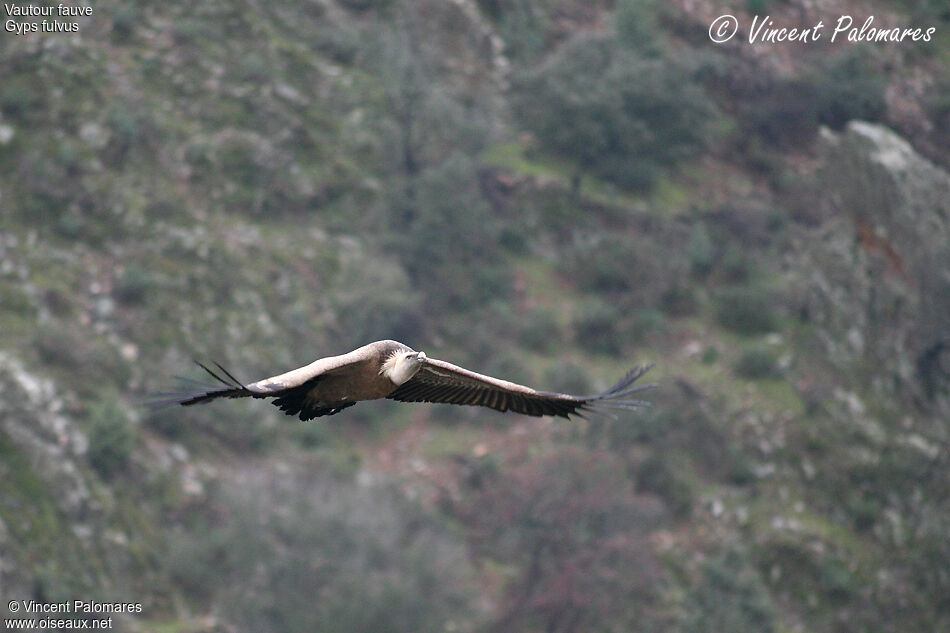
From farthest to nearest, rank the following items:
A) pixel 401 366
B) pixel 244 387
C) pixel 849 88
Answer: pixel 849 88 < pixel 401 366 < pixel 244 387

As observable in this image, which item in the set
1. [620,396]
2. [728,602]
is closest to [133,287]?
[728,602]

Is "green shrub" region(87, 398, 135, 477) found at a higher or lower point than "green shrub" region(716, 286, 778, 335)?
lower

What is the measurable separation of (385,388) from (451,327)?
89.8 ft

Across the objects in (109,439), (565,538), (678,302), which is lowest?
(565,538)

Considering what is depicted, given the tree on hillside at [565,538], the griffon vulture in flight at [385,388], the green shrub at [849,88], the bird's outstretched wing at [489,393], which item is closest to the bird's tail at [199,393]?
the griffon vulture in flight at [385,388]

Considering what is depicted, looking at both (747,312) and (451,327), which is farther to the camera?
(747,312)

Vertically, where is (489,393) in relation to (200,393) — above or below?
below

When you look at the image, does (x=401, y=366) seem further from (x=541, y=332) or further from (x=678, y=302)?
(x=678, y=302)

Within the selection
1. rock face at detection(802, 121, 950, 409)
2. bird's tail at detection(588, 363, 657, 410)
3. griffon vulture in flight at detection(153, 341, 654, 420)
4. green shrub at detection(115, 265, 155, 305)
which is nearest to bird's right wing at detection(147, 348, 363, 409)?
griffon vulture in flight at detection(153, 341, 654, 420)

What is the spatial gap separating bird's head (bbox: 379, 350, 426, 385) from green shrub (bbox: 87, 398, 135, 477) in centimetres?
1855

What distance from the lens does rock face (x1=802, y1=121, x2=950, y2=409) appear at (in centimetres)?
3197

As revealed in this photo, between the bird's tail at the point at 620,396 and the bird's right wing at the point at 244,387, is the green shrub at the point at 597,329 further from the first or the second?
the bird's right wing at the point at 244,387

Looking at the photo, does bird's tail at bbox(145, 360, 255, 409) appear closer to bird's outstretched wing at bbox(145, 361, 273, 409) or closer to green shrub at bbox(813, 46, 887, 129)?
bird's outstretched wing at bbox(145, 361, 273, 409)

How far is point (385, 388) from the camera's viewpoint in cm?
938
